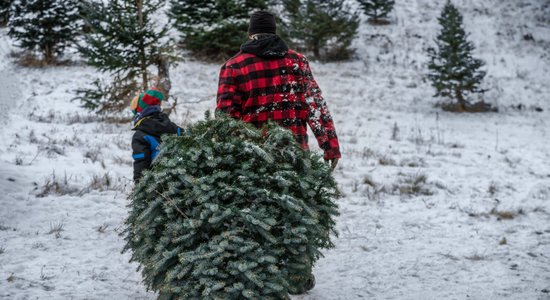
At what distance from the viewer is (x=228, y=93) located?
3510mm

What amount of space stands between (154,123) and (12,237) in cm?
179

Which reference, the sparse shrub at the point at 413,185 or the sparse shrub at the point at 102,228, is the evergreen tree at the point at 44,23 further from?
the sparse shrub at the point at 413,185

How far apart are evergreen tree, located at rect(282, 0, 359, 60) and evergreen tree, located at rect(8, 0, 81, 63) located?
891cm

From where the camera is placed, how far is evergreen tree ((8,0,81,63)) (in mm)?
17172

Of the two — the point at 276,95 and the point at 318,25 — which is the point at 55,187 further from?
the point at 318,25

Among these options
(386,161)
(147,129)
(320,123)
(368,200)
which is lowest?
(368,200)

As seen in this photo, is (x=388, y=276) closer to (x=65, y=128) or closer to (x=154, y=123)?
(x=154, y=123)

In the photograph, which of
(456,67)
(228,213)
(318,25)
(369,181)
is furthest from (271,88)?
(318,25)

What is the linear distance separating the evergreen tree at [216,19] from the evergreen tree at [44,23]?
168 inches

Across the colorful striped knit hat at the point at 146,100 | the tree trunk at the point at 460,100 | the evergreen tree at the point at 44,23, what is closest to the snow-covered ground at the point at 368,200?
the tree trunk at the point at 460,100

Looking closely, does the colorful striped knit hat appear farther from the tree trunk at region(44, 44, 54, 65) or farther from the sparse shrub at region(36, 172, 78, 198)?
the tree trunk at region(44, 44, 54, 65)

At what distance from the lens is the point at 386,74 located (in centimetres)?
1886

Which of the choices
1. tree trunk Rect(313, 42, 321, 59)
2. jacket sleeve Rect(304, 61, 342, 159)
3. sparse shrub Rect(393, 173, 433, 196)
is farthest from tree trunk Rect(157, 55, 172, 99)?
tree trunk Rect(313, 42, 321, 59)

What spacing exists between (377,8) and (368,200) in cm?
1841
